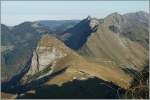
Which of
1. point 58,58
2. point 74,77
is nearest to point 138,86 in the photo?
point 74,77

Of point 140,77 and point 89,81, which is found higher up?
point 140,77

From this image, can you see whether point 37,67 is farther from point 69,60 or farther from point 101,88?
point 101,88

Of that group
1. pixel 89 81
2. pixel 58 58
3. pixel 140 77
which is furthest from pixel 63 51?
pixel 140 77

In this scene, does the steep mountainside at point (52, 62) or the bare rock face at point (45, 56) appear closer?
the steep mountainside at point (52, 62)

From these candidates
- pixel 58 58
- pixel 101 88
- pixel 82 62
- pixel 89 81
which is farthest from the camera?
pixel 58 58

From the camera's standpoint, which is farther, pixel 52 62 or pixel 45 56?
pixel 45 56

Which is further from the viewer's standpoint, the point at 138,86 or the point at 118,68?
the point at 118,68

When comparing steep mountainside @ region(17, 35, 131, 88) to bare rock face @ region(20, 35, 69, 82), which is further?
bare rock face @ region(20, 35, 69, 82)

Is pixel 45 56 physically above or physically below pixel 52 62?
above

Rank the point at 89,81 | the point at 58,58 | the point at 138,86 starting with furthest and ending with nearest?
the point at 58,58 → the point at 89,81 → the point at 138,86
